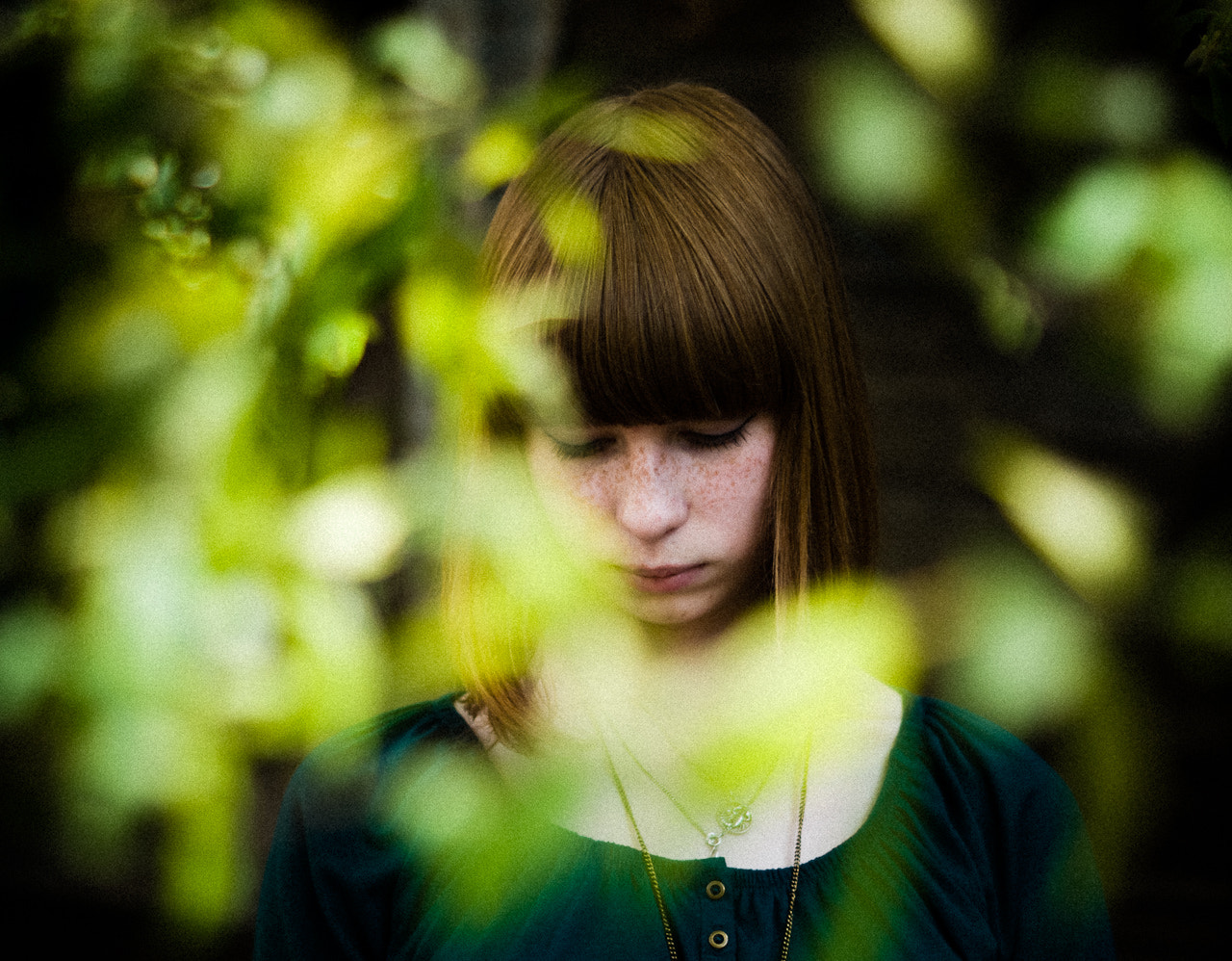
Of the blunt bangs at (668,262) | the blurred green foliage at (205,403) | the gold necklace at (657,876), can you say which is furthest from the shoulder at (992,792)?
the blurred green foliage at (205,403)

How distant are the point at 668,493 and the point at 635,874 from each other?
46cm

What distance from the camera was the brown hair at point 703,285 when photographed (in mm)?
936

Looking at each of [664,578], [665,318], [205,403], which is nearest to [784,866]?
[664,578]

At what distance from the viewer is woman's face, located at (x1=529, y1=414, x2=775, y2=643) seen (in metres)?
0.97

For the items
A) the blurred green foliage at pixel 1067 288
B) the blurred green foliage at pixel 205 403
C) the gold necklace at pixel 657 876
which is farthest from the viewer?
the gold necklace at pixel 657 876

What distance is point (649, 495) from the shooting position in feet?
3.17

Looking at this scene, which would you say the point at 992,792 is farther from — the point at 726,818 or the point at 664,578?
the point at 664,578

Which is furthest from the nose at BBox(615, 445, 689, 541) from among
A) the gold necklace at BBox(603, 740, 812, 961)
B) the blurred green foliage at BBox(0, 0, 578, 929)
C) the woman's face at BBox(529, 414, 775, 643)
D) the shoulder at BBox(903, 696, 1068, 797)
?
the shoulder at BBox(903, 696, 1068, 797)

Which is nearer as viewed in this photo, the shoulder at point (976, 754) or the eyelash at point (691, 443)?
the eyelash at point (691, 443)

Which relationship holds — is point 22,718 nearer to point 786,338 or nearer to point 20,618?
point 20,618

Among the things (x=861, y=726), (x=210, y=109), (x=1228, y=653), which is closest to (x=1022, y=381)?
(x=1228, y=653)

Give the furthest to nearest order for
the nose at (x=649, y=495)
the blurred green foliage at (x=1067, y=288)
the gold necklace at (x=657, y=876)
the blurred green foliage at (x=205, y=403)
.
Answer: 1. the gold necklace at (x=657, y=876)
2. the nose at (x=649, y=495)
3. the blurred green foliage at (x=1067, y=288)
4. the blurred green foliage at (x=205, y=403)

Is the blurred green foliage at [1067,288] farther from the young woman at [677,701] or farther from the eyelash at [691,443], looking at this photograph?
the eyelash at [691,443]

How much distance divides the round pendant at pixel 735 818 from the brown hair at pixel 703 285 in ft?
0.86
